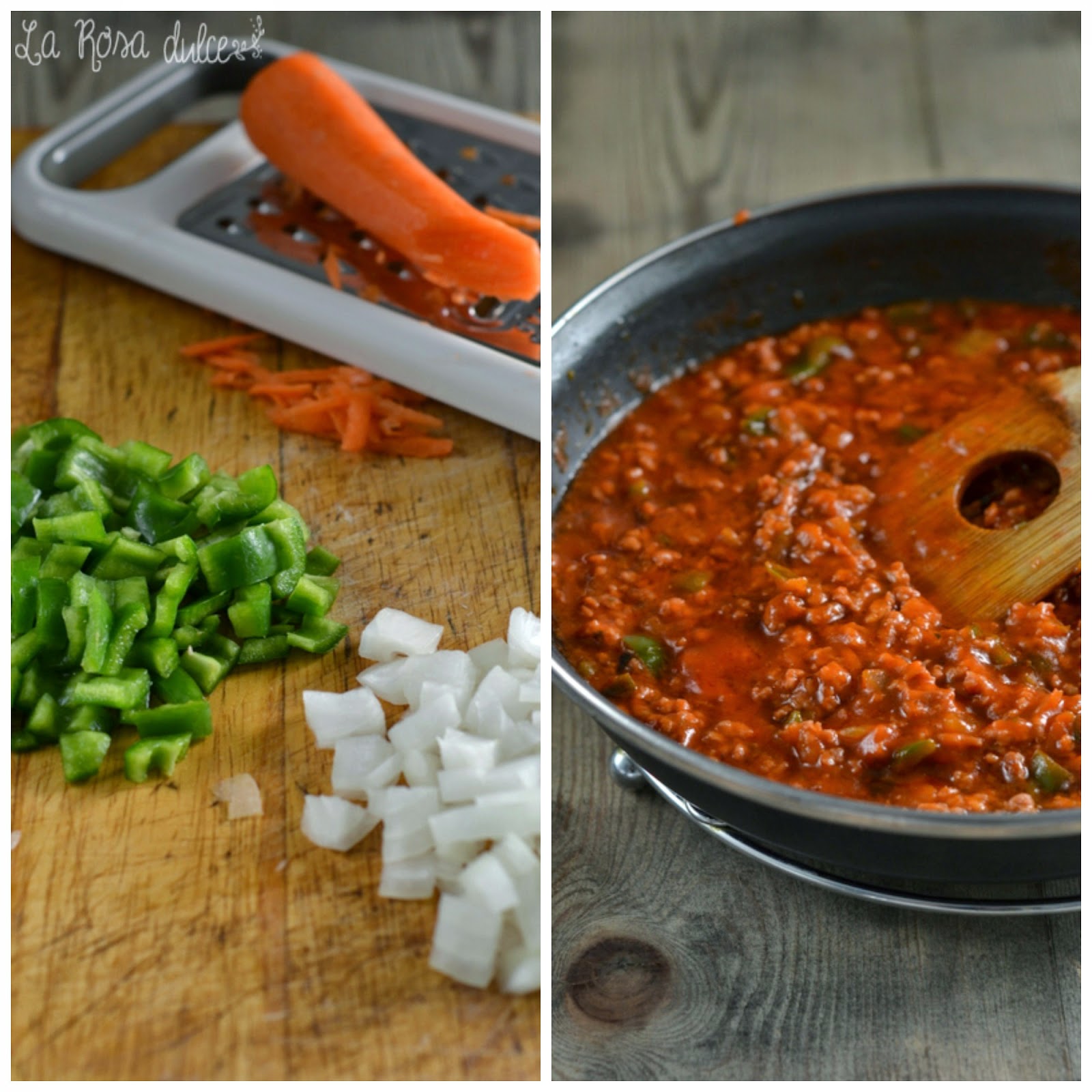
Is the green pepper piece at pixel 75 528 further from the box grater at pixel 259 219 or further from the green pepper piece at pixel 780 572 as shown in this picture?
the green pepper piece at pixel 780 572

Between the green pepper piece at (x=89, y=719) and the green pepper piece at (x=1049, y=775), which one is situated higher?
the green pepper piece at (x=89, y=719)

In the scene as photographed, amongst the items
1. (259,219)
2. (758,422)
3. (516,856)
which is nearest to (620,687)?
(516,856)

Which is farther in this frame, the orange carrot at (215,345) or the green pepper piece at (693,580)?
the orange carrot at (215,345)

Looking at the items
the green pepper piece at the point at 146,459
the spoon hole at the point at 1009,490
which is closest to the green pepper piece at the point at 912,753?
the spoon hole at the point at 1009,490

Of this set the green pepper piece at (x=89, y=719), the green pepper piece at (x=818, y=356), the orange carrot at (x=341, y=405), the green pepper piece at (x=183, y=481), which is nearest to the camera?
the green pepper piece at (x=89, y=719)

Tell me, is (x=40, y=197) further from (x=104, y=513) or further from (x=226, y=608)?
(x=226, y=608)

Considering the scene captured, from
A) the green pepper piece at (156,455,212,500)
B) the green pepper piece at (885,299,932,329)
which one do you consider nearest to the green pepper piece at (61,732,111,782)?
the green pepper piece at (156,455,212,500)

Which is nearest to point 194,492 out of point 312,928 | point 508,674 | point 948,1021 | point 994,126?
point 508,674
